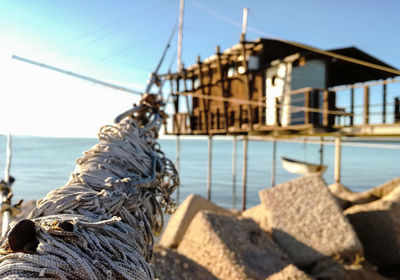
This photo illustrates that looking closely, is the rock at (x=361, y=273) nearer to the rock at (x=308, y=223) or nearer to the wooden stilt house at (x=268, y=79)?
the rock at (x=308, y=223)

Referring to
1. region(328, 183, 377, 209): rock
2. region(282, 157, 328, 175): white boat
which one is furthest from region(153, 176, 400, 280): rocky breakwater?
region(282, 157, 328, 175): white boat

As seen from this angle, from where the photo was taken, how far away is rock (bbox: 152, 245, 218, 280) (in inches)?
169

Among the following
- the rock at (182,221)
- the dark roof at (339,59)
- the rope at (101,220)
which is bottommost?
the rock at (182,221)

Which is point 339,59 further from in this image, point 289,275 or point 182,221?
point 289,275

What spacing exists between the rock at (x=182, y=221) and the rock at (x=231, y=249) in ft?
4.32

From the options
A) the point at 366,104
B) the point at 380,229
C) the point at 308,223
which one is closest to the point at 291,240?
the point at 308,223

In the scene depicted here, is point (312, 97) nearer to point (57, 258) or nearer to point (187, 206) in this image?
point (187, 206)

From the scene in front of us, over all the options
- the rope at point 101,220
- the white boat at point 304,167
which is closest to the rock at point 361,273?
the rope at point 101,220

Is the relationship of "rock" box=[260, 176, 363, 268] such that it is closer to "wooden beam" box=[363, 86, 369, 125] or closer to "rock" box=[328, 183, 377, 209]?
"rock" box=[328, 183, 377, 209]

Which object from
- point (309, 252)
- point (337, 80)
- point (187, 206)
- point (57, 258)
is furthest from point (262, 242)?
point (337, 80)

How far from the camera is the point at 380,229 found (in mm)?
6754

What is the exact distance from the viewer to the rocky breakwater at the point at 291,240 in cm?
486

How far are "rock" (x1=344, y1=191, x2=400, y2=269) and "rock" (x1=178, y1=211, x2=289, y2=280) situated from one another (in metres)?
2.32

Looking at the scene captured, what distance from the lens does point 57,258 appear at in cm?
76
